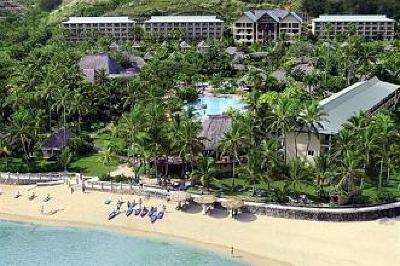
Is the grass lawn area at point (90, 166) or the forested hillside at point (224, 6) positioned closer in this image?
the grass lawn area at point (90, 166)

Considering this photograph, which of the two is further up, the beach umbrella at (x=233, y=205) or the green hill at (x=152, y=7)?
the green hill at (x=152, y=7)

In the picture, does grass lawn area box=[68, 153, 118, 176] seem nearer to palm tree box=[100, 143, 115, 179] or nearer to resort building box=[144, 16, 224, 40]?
palm tree box=[100, 143, 115, 179]

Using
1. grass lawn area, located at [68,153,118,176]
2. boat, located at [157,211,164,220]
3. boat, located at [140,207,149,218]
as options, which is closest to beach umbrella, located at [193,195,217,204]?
boat, located at [157,211,164,220]

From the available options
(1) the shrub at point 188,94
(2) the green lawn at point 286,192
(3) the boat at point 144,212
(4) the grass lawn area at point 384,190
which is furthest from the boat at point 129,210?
(1) the shrub at point 188,94

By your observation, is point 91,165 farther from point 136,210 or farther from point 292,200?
point 292,200

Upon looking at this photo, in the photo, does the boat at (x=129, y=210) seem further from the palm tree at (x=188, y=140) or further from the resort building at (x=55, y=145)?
the resort building at (x=55, y=145)

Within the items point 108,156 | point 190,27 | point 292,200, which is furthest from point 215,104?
point 190,27
